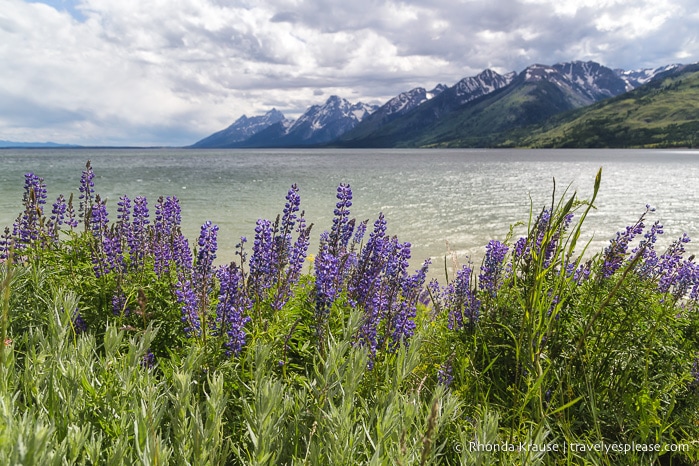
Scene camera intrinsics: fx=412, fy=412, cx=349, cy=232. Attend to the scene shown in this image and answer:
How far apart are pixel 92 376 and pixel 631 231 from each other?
5994 millimetres

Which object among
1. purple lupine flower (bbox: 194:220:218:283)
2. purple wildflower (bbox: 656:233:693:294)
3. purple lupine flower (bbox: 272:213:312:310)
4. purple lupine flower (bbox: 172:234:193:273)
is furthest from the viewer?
purple wildflower (bbox: 656:233:693:294)

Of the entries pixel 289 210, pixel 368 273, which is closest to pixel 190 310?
pixel 289 210

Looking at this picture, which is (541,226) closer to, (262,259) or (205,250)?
(262,259)

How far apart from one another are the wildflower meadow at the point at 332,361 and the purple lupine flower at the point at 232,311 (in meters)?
0.03

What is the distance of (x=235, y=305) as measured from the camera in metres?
4.55

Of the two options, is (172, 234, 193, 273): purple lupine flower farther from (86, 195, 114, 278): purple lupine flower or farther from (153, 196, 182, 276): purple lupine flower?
(86, 195, 114, 278): purple lupine flower

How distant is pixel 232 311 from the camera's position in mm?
4051

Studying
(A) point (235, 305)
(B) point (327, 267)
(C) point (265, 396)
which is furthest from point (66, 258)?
(C) point (265, 396)

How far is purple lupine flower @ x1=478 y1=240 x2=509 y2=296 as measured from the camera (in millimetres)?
5410

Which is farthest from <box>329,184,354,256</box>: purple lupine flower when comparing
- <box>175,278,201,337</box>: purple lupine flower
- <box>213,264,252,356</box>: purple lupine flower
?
<box>175,278,201,337</box>: purple lupine flower

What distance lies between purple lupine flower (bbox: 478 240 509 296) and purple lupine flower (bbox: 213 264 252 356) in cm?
307

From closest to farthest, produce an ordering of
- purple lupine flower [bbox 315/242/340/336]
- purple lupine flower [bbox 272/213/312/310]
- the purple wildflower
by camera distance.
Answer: purple lupine flower [bbox 315/242/340/336]
purple lupine flower [bbox 272/213/312/310]
the purple wildflower

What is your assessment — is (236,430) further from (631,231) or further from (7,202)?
(7,202)

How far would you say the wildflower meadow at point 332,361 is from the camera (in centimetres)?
204
